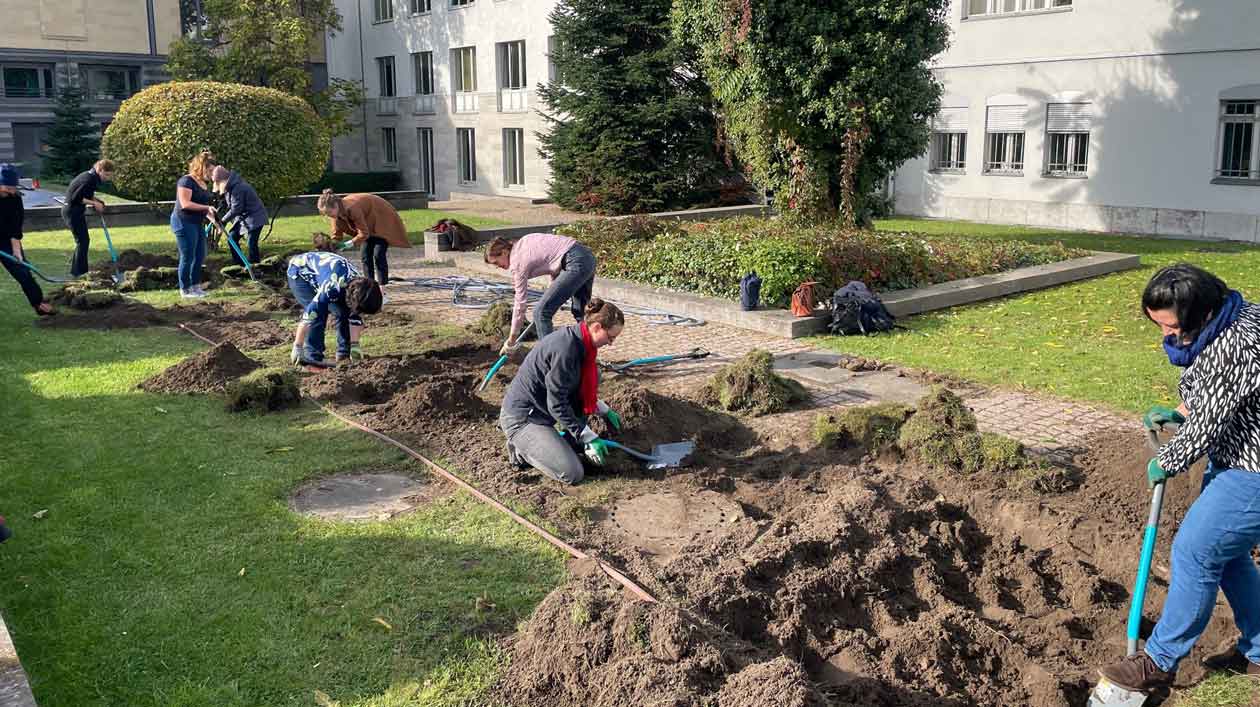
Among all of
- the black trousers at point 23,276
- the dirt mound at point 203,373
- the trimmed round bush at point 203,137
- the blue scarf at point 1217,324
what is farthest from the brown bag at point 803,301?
the trimmed round bush at point 203,137

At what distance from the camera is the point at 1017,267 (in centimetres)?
1508

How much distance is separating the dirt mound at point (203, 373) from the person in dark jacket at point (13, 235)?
4116 millimetres

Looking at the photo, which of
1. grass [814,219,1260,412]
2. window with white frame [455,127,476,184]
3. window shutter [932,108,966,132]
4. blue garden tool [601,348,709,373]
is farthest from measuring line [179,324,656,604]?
window with white frame [455,127,476,184]

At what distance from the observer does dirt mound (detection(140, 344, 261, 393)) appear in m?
9.05

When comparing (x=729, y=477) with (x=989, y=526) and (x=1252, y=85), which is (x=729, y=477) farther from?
(x=1252, y=85)

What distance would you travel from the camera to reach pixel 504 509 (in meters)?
6.20

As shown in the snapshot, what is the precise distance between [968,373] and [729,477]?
12.0 feet

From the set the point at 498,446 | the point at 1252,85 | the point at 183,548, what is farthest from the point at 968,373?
the point at 1252,85

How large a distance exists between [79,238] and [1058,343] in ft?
44.8

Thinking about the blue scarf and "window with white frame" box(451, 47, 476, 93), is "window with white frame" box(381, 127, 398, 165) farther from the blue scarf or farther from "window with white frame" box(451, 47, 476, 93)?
the blue scarf

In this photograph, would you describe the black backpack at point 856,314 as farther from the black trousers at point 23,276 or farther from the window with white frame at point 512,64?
the window with white frame at point 512,64

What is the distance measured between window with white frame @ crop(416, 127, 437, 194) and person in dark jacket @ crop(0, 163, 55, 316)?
27.4 m

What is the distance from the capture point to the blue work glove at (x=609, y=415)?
24.0 feet

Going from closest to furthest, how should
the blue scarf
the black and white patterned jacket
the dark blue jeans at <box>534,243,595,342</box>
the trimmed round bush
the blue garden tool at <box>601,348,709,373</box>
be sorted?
1. the black and white patterned jacket
2. the blue scarf
3. the dark blue jeans at <box>534,243,595,342</box>
4. the blue garden tool at <box>601,348,709,373</box>
5. the trimmed round bush
